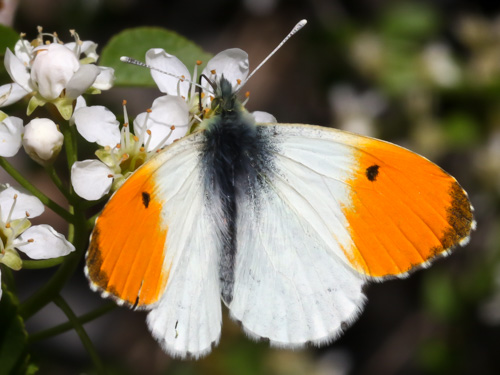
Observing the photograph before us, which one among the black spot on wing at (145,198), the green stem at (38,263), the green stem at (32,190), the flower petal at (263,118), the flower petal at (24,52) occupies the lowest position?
the green stem at (38,263)

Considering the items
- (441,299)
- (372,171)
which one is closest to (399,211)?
(372,171)

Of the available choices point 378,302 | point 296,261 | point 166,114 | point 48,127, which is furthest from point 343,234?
point 378,302

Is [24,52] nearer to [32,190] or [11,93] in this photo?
[11,93]

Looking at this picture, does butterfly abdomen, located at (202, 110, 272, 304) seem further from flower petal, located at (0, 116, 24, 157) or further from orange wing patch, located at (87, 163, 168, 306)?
flower petal, located at (0, 116, 24, 157)

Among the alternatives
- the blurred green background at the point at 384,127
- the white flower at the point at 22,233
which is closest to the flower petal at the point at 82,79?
the white flower at the point at 22,233

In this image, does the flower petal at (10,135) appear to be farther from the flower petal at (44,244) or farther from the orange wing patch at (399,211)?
the orange wing patch at (399,211)

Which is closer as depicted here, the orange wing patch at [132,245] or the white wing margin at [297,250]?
the orange wing patch at [132,245]
